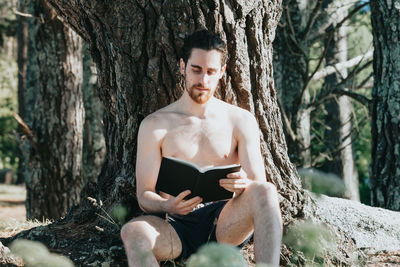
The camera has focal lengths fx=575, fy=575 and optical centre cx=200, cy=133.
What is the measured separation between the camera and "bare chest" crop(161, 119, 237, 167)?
387 centimetres

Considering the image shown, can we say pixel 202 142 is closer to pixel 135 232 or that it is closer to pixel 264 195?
pixel 264 195

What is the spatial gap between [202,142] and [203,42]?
67 centimetres

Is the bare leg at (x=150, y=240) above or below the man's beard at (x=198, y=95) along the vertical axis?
below

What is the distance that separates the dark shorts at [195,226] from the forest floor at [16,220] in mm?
1062

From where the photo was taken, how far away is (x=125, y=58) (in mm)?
4309

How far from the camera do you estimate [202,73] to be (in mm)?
3803

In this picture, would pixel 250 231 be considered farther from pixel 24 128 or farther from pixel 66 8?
pixel 24 128

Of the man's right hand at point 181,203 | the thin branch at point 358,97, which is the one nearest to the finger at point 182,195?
the man's right hand at point 181,203

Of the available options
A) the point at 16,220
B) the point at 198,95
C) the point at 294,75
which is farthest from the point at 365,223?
the point at 294,75

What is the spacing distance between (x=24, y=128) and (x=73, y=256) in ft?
16.0

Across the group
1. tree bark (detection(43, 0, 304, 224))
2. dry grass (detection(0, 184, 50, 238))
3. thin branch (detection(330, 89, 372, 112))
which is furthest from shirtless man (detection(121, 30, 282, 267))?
dry grass (detection(0, 184, 50, 238))

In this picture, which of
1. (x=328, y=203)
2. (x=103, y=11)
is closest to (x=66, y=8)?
(x=103, y=11)

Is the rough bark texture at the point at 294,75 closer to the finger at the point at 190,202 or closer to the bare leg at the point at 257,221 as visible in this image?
the bare leg at the point at 257,221

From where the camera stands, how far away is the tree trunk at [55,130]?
8.73 m
